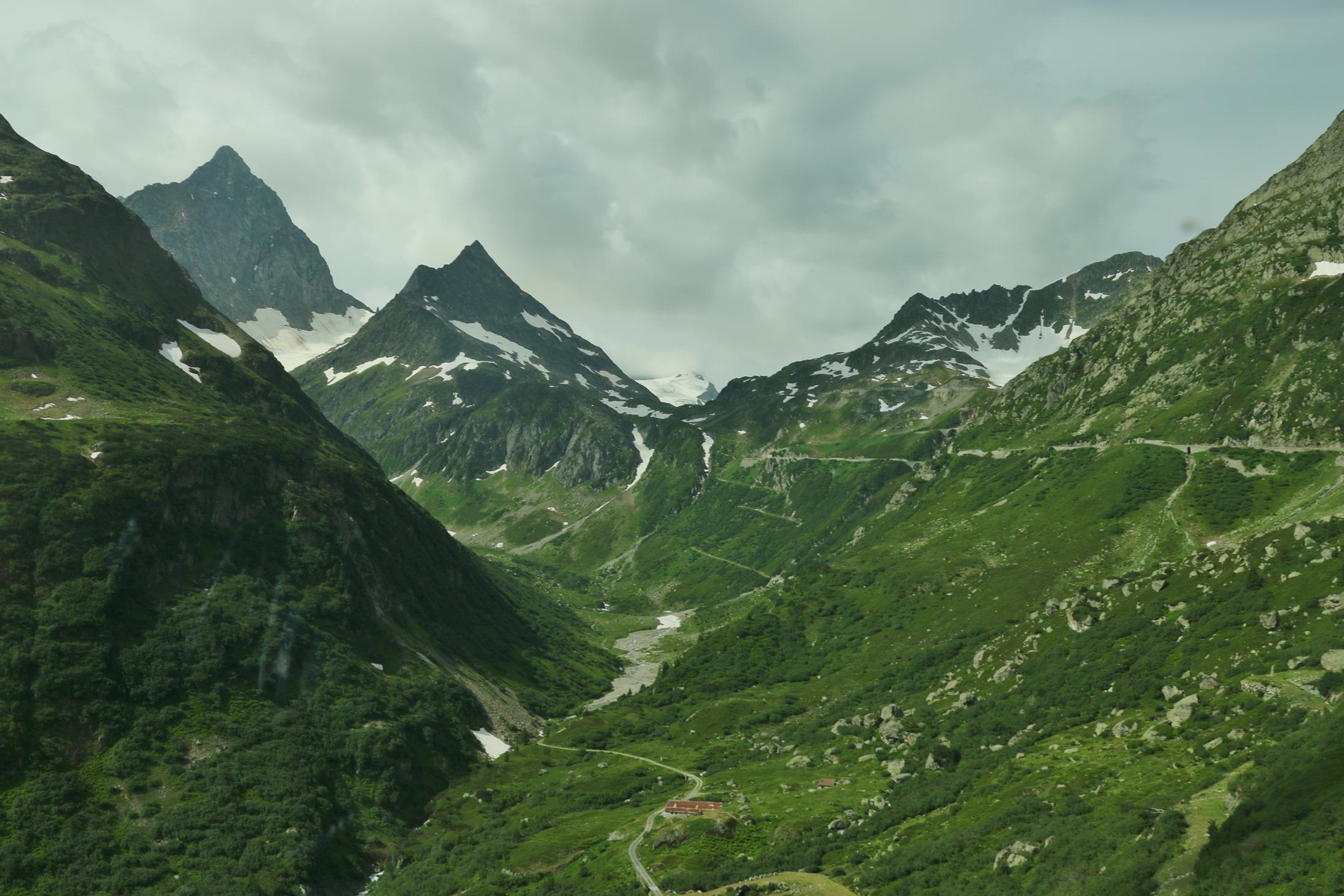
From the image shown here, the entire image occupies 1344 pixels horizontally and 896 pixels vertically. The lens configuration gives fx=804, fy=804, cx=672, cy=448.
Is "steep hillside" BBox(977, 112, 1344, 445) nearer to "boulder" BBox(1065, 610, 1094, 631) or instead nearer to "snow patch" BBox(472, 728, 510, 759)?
"boulder" BBox(1065, 610, 1094, 631)

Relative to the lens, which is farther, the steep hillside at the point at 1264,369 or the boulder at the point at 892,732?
the steep hillside at the point at 1264,369

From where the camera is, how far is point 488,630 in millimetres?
189000

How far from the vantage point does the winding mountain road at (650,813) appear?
217ft

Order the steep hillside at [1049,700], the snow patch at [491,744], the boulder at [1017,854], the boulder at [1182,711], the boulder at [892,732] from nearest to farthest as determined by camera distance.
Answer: the steep hillside at [1049,700] < the boulder at [1017,854] < the boulder at [1182,711] < the boulder at [892,732] < the snow patch at [491,744]

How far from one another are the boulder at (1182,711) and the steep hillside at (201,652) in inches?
3340

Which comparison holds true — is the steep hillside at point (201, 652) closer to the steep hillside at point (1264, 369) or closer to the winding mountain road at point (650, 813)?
the winding mountain road at point (650, 813)

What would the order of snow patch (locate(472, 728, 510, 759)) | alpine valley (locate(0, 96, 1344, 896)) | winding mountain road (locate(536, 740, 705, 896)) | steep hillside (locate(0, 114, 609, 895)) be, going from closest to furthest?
alpine valley (locate(0, 96, 1344, 896)), winding mountain road (locate(536, 740, 705, 896)), steep hillside (locate(0, 114, 609, 895)), snow patch (locate(472, 728, 510, 759))

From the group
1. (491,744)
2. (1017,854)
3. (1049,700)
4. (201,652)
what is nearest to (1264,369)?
(1049,700)

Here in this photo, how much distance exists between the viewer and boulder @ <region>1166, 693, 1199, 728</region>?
62188mm

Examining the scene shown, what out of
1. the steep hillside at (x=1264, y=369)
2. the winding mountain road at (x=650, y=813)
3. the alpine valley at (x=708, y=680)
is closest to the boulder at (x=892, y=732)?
the alpine valley at (x=708, y=680)

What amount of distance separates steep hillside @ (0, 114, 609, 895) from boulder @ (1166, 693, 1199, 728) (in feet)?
278

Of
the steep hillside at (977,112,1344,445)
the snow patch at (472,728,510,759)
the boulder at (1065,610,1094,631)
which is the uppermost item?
the steep hillside at (977,112,1344,445)

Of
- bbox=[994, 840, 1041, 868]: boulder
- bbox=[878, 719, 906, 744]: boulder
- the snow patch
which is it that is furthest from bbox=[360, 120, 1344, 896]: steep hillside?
the snow patch

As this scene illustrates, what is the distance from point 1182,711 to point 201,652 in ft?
394
